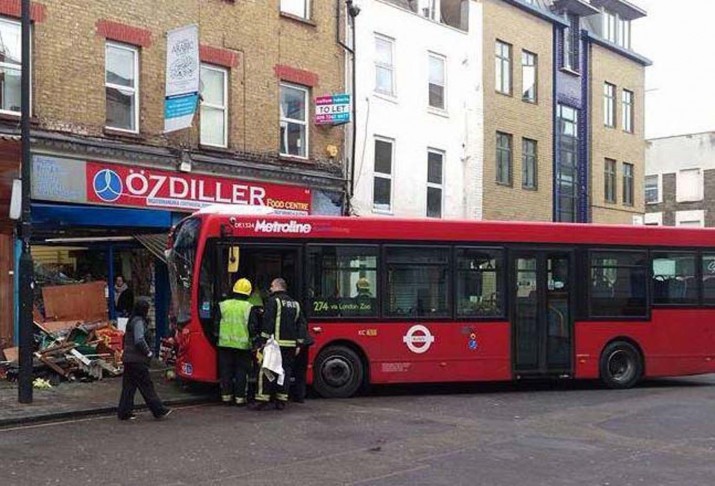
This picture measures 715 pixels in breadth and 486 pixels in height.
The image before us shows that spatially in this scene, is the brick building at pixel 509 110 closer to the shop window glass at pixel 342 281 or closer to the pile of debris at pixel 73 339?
the pile of debris at pixel 73 339

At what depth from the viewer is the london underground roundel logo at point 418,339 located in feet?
42.0

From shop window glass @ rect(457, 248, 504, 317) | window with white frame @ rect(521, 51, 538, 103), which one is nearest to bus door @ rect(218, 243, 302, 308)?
shop window glass @ rect(457, 248, 504, 317)

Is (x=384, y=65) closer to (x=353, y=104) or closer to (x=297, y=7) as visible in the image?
(x=353, y=104)

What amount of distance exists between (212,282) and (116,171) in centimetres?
487

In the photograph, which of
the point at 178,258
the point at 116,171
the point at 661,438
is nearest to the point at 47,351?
the point at 178,258

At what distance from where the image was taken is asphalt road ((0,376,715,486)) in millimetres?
7383

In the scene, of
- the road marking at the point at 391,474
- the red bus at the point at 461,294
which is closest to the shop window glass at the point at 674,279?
the red bus at the point at 461,294

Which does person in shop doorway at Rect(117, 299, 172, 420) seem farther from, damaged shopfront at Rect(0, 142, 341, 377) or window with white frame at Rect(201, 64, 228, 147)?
window with white frame at Rect(201, 64, 228, 147)

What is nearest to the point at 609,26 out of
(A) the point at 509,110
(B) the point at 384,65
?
(A) the point at 509,110

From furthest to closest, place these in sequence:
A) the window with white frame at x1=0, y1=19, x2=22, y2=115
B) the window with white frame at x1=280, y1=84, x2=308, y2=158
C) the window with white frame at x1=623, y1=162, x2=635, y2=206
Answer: the window with white frame at x1=623, y1=162, x2=635, y2=206
the window with white frame at x1=280, y1=84, x2=308, y2=158
the window with white frame at x1=0, y1=19, x2=22, y2=115

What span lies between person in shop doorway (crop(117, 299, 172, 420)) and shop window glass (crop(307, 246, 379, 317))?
2.91 m

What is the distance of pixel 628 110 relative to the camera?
31328mm

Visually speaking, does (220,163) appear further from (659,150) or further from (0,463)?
(659,150)

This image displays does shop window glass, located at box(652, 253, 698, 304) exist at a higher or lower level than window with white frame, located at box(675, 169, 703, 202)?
lower
